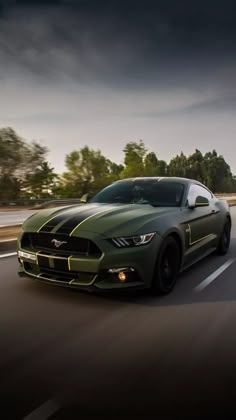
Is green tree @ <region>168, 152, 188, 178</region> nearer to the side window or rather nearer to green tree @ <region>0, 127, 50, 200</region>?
green tree @ <region>0, 127, 50, 200</region>

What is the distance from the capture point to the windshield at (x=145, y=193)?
503 cm

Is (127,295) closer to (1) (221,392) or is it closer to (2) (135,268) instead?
(2) (135,268)

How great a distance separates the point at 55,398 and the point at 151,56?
1629cm


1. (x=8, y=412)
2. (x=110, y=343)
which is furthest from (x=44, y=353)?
(x=8, y=412)

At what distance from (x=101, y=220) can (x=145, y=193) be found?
148cm

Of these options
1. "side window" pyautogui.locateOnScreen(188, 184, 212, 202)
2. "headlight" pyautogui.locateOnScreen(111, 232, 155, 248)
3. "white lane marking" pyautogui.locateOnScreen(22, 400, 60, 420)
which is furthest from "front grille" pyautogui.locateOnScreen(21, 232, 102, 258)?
"side window" pyautogui.locateOnScreen(188, 184, 212, 202)

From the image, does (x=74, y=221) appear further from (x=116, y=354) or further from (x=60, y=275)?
(x=116, y=354)

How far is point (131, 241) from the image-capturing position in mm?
3729

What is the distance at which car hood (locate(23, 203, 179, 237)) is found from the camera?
377 cm

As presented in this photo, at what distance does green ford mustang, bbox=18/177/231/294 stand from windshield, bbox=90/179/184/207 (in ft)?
0.17

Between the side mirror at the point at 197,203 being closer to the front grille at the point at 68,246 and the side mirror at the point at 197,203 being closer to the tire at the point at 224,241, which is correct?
the tire at the point at 224,241

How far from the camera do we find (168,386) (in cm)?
228

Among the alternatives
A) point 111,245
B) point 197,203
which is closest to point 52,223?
point 111,245

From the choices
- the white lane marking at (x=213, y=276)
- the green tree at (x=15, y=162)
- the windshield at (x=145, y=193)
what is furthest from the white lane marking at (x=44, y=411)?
the green tree at (x=15, y=162)
